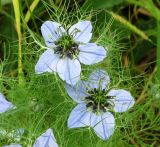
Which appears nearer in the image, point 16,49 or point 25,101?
point 25,101

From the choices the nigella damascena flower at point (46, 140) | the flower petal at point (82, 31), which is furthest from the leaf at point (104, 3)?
the nigella damascena flower at point (46, 140)

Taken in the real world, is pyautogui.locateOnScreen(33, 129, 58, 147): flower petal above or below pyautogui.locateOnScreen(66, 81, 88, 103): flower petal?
below

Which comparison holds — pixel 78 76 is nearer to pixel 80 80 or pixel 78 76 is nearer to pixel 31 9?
pixel 80 80

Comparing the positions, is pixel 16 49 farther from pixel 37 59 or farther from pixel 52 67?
pixel 52 67

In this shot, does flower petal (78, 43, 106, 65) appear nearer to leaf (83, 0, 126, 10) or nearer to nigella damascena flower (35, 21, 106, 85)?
nigella damascena flower (35, 21, 106, 85)

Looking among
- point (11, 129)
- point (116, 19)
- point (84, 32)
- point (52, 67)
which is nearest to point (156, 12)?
point (116, 19)

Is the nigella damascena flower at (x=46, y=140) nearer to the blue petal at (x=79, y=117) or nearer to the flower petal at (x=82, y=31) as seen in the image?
the blue petal at (x=79, y=117)

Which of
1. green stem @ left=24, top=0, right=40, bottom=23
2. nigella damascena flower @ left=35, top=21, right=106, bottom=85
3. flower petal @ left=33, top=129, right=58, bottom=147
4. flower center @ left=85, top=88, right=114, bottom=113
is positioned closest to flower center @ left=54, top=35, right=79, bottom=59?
nigella damascena flower @ left=35, top=21, right=106, bottom=85
